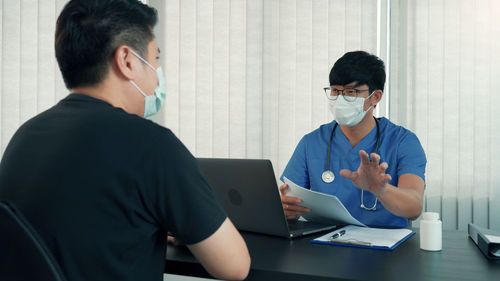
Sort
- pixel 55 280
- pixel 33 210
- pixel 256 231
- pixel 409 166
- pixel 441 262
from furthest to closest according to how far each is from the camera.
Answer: pixel 409 166 < pixel 256 231 < pixel 441 262 < pixel 33 210 < pixel 55 280

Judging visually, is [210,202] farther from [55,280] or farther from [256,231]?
[256,231]

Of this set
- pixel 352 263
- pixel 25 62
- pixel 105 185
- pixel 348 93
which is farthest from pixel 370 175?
pixel 25 62

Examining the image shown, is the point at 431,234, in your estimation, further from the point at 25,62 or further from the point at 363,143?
the point at 25,62

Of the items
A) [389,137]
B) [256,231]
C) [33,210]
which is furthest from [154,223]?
[389,137]

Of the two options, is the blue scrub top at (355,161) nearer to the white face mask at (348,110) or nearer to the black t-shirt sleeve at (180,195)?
the white face mask at (348,110)

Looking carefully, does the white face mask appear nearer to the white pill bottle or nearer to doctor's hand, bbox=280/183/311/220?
doctor's hand, bbox=280/183/311/220

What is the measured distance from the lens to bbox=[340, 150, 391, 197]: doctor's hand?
1.32 metres

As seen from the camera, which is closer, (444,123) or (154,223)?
(154,223)

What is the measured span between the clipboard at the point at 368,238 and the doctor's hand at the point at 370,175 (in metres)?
0.14

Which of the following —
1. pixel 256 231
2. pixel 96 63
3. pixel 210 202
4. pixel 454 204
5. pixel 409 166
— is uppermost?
pixel 96 63

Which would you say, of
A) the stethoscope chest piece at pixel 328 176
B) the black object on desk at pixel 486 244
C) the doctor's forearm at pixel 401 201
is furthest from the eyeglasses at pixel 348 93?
the black object on desk at pixel 486 244

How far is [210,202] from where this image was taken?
82 cm

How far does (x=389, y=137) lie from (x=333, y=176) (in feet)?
0.97

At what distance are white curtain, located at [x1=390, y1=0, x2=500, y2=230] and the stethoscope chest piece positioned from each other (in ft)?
4.26
